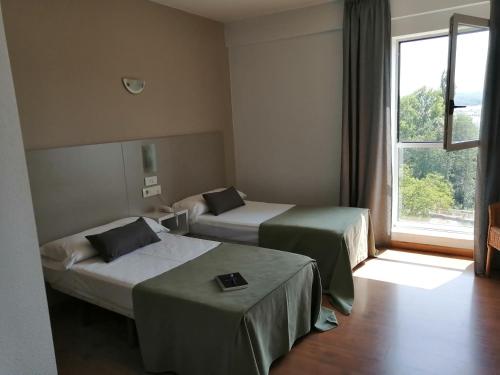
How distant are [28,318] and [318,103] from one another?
144 inches

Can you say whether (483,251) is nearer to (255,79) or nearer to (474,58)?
(474,58)

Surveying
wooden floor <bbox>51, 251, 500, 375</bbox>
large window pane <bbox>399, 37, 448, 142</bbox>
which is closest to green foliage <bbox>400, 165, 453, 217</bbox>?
large window pane <bbox>399, 37, 448, 142</bbox>

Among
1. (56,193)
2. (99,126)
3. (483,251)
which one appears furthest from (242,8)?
(483,251)

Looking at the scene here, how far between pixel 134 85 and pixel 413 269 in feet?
10.0

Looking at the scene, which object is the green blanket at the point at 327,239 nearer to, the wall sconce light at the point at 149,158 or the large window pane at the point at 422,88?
the large window pane at the point at 422,88

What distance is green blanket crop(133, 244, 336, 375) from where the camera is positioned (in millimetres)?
1915

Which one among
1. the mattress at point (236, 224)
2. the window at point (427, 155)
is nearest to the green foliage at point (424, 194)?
the window at point (427, 155)

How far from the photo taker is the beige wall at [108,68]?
Result: 2.75m

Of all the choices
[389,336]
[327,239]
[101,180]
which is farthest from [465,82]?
[101,180]

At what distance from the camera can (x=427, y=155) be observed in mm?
3887

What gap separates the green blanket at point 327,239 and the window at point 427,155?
819mm

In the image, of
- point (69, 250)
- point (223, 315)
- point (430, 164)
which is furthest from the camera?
point (430, 164)

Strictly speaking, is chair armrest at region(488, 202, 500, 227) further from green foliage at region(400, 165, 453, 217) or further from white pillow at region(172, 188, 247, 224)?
white pillow at region(172, 188, 247, 224)

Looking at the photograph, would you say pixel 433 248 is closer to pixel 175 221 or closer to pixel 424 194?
pixel 424 194
